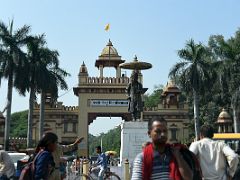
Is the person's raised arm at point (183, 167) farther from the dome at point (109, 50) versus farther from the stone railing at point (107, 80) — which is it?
the dome at point (109, 50)

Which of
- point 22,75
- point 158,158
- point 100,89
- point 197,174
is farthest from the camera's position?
point 100,89

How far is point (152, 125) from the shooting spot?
3.57m

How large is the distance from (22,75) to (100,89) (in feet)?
36.8

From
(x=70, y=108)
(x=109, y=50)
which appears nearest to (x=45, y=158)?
(x=70, y=108)

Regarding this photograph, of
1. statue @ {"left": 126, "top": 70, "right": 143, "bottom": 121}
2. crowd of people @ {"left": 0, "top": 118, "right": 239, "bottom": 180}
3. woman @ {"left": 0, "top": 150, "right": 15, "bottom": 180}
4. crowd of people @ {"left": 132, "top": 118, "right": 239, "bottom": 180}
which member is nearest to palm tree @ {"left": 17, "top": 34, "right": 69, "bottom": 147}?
statue @ {"left": 126, "top": 70, "right": 143, "bottom": 121}

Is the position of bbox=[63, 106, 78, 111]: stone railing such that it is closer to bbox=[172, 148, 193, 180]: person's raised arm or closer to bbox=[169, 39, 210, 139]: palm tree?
bbox=[169, 39, 210, 139]: palm tree

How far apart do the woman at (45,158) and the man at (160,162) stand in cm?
123

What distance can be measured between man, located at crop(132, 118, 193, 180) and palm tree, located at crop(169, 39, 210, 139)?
29.8m

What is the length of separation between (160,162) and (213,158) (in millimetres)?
2128

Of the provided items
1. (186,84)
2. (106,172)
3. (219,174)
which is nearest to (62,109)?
(186,84)

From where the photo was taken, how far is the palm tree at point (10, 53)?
31.1m

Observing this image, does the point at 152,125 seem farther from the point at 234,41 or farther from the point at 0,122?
the point at 0,122

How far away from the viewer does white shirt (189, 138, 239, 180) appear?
5375 millimetres

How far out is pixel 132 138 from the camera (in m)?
17.5
